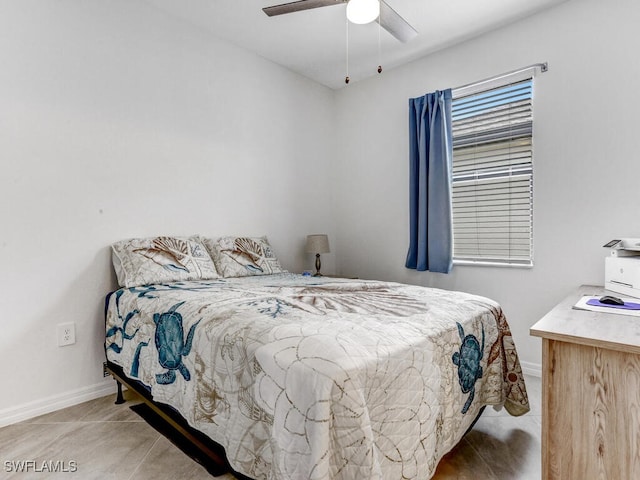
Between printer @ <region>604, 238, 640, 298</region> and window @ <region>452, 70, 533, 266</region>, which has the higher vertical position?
window @ <region>452, 70, 533, 266</region>

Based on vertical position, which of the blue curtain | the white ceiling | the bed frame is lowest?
the bed frame

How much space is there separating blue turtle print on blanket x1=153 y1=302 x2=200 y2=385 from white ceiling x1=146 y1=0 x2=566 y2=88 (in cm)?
218

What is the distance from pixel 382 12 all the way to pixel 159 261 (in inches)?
79.7

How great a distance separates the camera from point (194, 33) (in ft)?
9.15

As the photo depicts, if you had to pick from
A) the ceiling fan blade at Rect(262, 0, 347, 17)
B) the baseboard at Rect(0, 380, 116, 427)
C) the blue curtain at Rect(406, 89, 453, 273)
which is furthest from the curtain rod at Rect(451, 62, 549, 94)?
the baseboard at Rect(0, 380, 116, 427)

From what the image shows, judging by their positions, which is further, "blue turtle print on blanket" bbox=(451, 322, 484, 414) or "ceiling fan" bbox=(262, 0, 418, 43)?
"ceiling fan" bbox=(262, 0, 418, 43)

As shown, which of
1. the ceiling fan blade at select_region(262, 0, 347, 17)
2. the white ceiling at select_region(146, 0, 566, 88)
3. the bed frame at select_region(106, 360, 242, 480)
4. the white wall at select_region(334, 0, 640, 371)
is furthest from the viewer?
the white ceiling at select_region(146, 0, 566, 88)

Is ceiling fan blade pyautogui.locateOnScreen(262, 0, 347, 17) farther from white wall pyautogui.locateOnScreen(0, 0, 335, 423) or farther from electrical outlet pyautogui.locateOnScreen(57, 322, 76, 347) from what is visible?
electrical outlet pyautogui.locateOnScreen(57, 322, 76, 347)

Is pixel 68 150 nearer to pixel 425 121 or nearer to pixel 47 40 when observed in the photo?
pixel 47 40

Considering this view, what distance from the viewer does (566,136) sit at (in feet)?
8.14

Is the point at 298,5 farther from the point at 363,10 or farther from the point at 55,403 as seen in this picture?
the point at 55,403

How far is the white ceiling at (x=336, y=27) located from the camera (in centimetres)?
252

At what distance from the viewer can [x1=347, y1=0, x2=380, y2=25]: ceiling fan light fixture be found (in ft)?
5.88

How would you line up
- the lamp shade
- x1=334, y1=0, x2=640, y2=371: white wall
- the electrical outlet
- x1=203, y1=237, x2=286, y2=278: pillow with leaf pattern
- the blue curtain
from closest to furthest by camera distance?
1. the electrical outlet
2. x1=334, y1=0, x2=640, y2=371: white wall
3. x1=203, y1=237, x2=286, y2=278: pillow with leaf pattern
4. the blue curtain
5. the lamp shade
